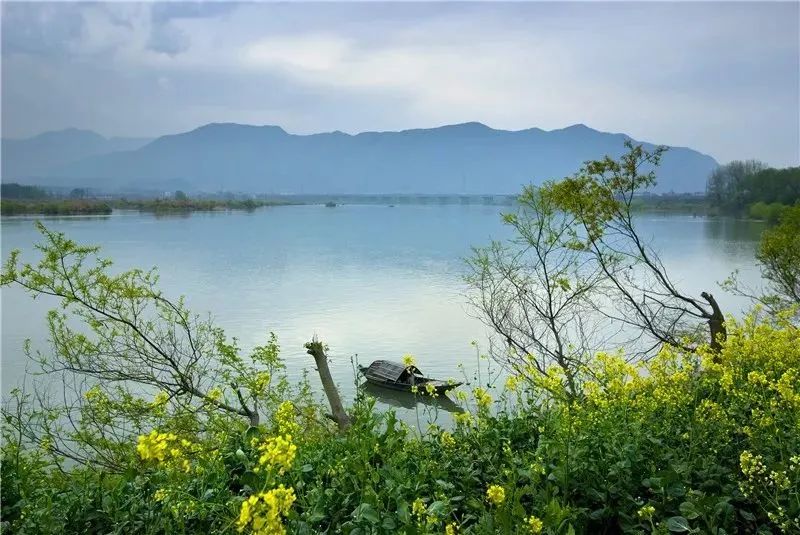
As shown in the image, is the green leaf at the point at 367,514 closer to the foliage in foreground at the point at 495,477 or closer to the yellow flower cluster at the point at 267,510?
the foliage in foreground at the point at 495,477

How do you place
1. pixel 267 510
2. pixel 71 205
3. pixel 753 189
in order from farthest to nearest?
pixel 71 205, pixel 753 189, pixel 267 510

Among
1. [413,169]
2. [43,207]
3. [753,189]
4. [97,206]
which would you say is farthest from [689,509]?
[413,169]

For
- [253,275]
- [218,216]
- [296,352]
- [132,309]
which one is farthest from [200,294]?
[218,216]

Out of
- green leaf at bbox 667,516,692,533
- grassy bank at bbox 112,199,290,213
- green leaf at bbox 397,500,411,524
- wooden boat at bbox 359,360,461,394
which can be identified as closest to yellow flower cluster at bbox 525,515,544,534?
green leaf at bbox 397,500,411,524

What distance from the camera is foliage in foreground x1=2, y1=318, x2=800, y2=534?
5.96 feet

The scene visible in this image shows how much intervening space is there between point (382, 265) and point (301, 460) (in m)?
25.1

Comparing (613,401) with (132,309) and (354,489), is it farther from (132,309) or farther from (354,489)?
(132,309)

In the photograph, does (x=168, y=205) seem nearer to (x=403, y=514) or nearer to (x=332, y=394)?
(x=332, y=394)

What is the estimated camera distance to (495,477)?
7.30 ft

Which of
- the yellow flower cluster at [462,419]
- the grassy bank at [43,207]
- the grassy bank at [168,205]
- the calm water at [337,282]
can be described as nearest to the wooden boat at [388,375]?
the calm water at [337,282]

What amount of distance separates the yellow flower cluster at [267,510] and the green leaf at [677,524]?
4.02 feet

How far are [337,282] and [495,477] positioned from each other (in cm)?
2098

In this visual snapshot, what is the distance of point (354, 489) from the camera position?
2111mm

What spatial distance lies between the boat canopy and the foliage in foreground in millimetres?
8740
